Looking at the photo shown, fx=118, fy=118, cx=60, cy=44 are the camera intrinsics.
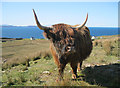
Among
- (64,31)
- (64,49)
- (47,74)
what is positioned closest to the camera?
(64,49)

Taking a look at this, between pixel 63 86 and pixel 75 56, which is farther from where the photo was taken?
pixel 75 56

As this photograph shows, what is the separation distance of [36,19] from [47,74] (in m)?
3.25

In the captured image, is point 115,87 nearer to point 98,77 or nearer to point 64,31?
point 98,77

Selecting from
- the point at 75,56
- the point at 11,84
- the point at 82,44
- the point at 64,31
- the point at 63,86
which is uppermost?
the point at 64,31

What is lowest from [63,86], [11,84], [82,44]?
[11,84]

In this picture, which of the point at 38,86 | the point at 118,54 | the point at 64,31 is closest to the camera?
the point at 64,31

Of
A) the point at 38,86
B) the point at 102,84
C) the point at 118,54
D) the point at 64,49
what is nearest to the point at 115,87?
the point at 102,84

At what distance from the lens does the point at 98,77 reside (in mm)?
4980

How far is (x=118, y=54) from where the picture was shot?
28.7 ft

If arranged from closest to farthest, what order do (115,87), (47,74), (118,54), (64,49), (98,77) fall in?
1. (115,87)
2. (64,49)
3. (98,77)
4. (47,74)
5. (118,54)

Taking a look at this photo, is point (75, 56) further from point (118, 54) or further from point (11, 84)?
point (118, 54)

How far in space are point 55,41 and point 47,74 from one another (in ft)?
8.48

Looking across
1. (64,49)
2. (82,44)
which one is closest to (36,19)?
(64,49)

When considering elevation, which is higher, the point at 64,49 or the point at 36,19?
the point at 36,19
